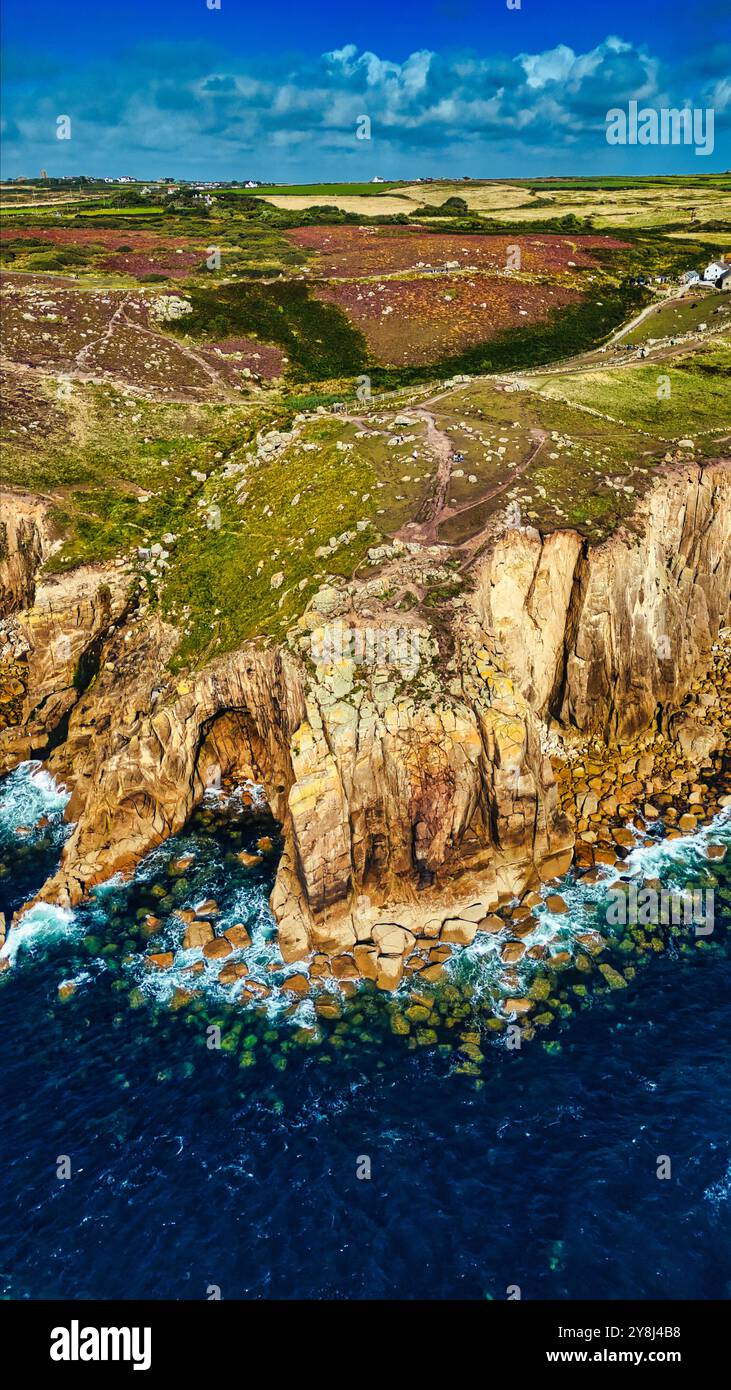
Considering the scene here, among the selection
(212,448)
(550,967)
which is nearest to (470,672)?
(550,967)

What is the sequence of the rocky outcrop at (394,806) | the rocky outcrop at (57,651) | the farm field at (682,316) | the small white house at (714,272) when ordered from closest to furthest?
the rocky outcrop at (394,806) < the rocky outcrop at (57,651) < the farm field at (682,316) < the small white house at (714,272)

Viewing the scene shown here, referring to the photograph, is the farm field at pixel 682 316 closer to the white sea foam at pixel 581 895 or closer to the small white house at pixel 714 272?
the small white house at pixel 714 272

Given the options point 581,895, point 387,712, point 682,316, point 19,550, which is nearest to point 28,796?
point 19,550

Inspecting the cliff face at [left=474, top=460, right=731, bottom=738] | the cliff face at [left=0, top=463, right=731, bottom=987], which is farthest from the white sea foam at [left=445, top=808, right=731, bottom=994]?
the cliff face at [left=474, top=460, right=731, bottom=738]

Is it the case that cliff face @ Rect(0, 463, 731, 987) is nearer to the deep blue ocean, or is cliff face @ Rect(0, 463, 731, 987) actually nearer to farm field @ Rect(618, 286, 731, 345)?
the deep blue ocean

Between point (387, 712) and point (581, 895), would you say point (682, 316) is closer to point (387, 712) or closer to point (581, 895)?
point (387, 712)

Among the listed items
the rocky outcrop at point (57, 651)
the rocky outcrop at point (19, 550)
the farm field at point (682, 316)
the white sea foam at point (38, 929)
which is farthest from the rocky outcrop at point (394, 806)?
the farm field at point (682, 316)
